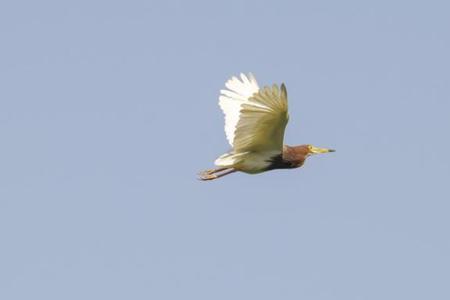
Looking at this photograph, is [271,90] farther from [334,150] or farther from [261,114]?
[334,150]

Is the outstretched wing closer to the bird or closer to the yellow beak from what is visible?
the bird

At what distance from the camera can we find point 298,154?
27.4 metres

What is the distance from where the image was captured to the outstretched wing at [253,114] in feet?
80.4

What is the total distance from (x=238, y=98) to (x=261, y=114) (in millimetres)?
1648

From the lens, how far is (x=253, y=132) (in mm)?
25703

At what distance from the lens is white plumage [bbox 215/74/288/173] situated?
24.7 meters

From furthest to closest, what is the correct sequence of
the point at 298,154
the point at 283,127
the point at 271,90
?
the point at 298,154 → the point at 283,127 → the point at 271,90

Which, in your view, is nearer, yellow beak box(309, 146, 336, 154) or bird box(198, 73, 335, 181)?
bird box(198, 73, 335, 181)

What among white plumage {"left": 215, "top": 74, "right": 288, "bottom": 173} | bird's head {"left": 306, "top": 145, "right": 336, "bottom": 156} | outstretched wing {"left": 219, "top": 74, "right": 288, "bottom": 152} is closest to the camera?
outstretched wing {"left": 219, "top": 74, "right": 288, "bottom": 152}

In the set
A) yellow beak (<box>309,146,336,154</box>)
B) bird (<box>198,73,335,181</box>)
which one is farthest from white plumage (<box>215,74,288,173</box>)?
yellow beak (<box>309,146,336,154</box>)

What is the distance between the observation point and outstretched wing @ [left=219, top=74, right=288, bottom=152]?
24500 millimetres

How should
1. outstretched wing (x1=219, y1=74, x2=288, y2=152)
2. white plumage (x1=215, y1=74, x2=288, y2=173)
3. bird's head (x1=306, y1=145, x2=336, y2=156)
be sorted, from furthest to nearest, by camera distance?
1. bird's head (x1=306, y1=145, x2=336, y2=156)
2. white plumage (x1=215, y1=74, x2=288, y2=173)
3. outstretched wing (x1=219, y1=74, x2=288, y2=152)

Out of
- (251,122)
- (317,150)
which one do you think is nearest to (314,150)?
(317,150)

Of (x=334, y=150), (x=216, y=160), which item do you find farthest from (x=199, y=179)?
(x=334, y=150)
